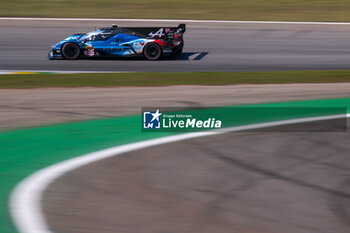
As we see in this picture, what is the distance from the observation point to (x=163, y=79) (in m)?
12.6

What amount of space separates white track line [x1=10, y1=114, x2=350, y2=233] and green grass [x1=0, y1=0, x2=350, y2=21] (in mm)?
16278

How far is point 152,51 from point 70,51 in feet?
8.07

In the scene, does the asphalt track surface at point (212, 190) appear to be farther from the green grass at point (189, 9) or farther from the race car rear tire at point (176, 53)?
the green grass at point (189, 9)

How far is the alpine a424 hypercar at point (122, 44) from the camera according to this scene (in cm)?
1594

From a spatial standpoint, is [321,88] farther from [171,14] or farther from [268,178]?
[171,14]

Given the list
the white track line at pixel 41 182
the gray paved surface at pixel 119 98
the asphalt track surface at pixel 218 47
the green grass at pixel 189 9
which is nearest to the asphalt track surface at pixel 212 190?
the white track line at pixel 41 182

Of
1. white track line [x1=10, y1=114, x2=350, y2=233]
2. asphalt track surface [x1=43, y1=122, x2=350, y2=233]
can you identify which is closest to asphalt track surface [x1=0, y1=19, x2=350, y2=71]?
white track line [x1=10, y1=114, x2=350, y2=233]

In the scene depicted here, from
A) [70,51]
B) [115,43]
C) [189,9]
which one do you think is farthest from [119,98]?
[189,9]

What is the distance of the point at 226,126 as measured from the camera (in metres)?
8.02

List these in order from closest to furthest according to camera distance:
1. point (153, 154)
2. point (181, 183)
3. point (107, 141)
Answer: point (181, 183), point (153, 154), point (107, 141)

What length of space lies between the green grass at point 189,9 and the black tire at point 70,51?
7820mm

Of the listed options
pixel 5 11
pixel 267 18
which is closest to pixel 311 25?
pixel 267 18

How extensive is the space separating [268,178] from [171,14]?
1907 cm

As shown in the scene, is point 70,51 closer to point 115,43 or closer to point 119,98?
point 115,43
